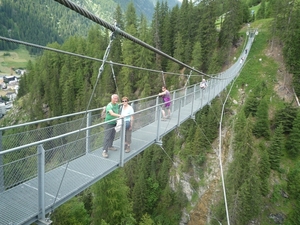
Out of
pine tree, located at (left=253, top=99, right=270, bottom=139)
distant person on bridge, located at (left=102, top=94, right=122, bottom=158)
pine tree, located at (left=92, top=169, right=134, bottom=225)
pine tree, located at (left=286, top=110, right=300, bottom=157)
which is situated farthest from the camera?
pine tree, located at (left=253, top=99, right=270, bottom=139)

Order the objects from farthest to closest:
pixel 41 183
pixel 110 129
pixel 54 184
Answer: pixel 110 129 < pixel 54 184 < pixel 41 183

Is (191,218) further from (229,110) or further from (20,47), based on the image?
(20,47)

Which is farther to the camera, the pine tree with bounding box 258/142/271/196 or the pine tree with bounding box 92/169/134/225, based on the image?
the pine tree with bounding box 258/142/271/196

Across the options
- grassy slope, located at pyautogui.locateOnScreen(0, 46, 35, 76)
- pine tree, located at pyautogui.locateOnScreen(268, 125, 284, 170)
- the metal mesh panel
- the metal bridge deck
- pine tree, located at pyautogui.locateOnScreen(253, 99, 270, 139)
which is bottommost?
pine tree, located at pyautogui.locateOnScreen(268, 125, 284, 170)

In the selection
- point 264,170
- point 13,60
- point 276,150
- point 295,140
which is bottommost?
point 264,170

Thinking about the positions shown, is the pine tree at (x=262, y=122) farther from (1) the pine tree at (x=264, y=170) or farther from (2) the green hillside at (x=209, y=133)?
(1) the pine tree at (x=264, y=170)

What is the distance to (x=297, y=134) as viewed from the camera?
21.8 metres

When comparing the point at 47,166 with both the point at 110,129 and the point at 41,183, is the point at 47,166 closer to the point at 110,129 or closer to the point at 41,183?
the point at 41,183

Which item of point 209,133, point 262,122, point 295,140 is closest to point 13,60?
point 209,133

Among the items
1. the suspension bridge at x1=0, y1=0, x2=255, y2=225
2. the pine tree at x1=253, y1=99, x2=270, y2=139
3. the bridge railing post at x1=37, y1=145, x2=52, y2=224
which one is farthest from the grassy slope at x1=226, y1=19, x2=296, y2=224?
the bridge railing post at x1=37, y1=145, x2=52, y2=224

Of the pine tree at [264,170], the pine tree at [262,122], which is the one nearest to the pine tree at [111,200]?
the pine tree at [264,170]

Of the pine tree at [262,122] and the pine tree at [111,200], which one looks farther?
the pine tree at [262,122]

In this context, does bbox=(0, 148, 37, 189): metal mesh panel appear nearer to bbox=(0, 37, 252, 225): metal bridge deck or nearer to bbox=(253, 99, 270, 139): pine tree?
bbox=(0, 37, 252, 225): metal bridge deck

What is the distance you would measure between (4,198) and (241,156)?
20573 mm
